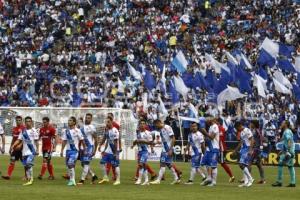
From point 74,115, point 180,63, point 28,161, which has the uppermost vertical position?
point 180,63

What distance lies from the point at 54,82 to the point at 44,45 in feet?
22.4

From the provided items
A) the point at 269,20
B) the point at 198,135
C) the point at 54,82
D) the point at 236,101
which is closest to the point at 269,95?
the point at 236,101

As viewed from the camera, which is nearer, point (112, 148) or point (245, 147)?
point (112, 148)

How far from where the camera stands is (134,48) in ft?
213

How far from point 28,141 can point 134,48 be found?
3389cm

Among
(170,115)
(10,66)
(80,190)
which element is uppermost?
(10,66)

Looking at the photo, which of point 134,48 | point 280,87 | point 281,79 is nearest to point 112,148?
point 280,87

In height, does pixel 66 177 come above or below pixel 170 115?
below

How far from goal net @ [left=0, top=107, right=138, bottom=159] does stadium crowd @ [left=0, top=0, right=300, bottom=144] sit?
1697 millimetres

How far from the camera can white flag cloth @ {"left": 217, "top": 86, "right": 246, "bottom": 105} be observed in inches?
1916

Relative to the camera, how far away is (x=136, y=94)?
56969 millimetres

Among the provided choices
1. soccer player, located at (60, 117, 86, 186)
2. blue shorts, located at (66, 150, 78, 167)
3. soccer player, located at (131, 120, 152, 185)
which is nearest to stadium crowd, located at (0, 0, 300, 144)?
soccer player, located at (131, 120, 152, 185)

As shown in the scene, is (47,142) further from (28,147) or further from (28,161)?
(28,161)

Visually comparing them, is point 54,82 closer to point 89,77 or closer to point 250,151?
point 89,77
